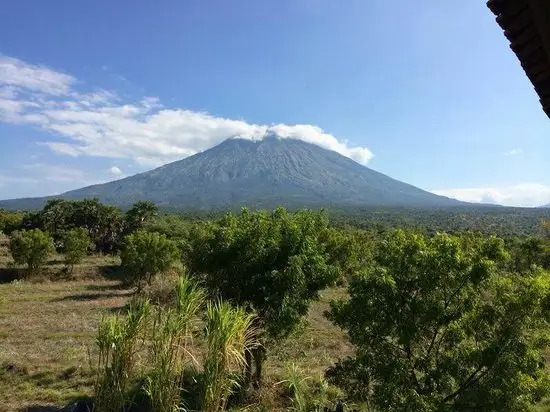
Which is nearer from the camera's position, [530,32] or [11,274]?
[530,32]

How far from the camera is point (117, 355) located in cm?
871

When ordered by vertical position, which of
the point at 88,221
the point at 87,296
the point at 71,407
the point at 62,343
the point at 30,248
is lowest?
the point at 87,296

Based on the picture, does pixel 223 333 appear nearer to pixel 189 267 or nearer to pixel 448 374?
pixel 448 374

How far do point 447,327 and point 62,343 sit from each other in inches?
793

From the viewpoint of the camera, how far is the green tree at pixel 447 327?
966cm

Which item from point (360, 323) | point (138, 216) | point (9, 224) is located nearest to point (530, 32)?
point (360, 323)

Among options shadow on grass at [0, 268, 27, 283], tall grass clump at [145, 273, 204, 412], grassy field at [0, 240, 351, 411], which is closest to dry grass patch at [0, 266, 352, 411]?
grassy field at [0, 240, 351, 411]

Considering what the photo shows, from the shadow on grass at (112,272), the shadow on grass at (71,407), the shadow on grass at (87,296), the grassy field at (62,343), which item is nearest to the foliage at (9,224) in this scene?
the grassy field at (62,343)

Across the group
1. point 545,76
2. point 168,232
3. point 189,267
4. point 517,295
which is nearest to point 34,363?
point 189,267

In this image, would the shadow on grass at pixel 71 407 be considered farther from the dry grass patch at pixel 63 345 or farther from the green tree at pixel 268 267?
the green tree at pixel 268 267

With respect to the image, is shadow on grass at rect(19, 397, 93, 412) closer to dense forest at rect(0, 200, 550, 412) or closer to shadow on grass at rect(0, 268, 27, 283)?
dense forest at rect(0, 200, 550, 412)

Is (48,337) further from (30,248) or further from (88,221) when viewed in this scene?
(88,221)

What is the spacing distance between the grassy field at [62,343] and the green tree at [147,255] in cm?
267

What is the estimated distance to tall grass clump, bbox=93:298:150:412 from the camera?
8719mm
